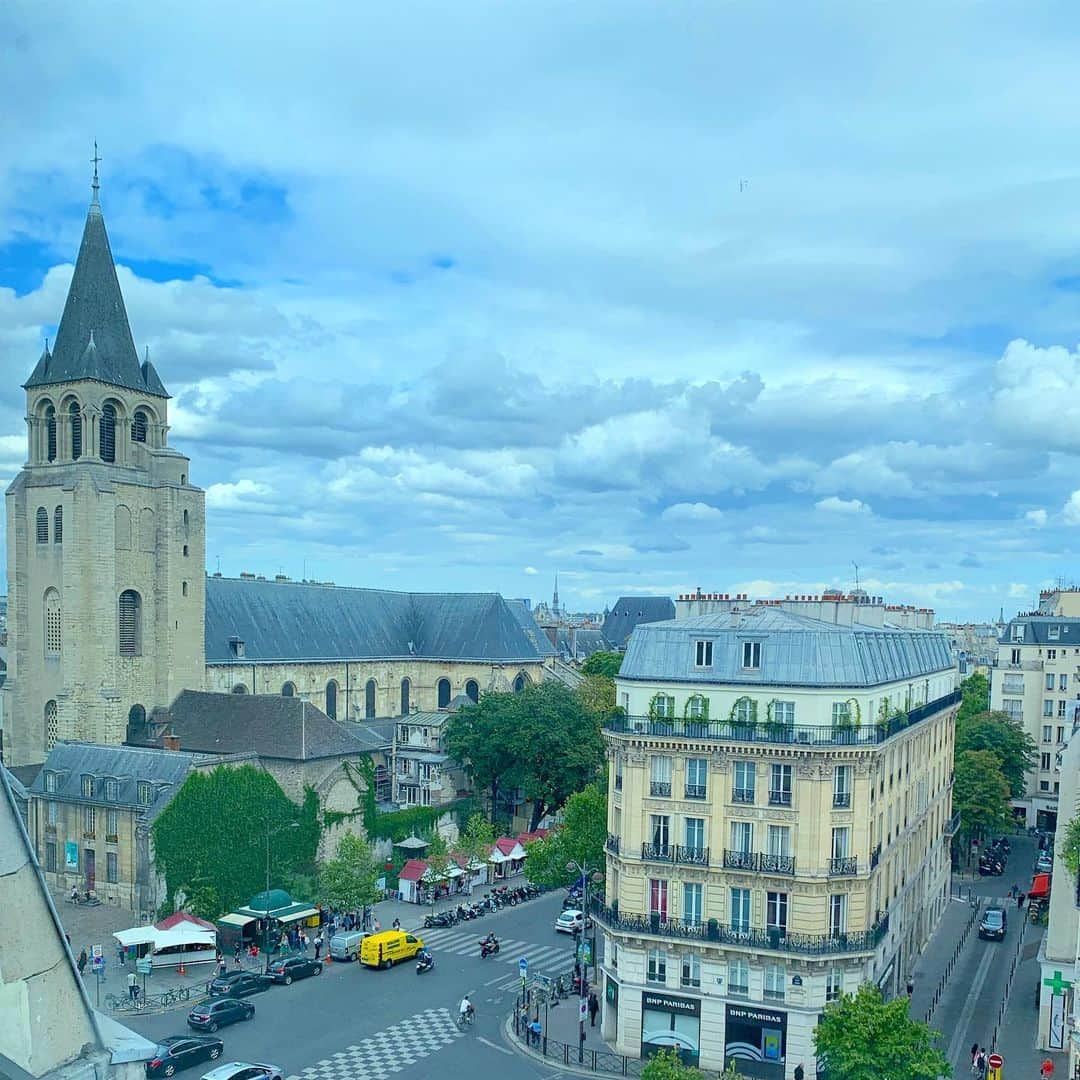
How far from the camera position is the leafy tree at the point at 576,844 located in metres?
50.2

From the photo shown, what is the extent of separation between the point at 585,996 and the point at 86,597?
130 feet

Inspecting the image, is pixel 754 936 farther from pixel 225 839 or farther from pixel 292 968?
pixel 225 839

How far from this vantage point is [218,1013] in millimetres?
39250

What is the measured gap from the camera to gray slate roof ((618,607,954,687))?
3700 cm

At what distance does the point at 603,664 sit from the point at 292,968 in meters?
71.2

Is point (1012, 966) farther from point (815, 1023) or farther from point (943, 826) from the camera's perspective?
point (815, 1023)

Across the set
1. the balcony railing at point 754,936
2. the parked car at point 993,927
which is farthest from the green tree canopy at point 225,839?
the parked car at point 993,927

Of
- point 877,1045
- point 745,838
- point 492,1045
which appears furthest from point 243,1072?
point 877,1045

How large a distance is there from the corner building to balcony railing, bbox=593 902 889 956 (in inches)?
1.8

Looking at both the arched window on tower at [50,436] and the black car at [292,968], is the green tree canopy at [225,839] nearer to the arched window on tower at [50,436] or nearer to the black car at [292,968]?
the black car at [292,968]

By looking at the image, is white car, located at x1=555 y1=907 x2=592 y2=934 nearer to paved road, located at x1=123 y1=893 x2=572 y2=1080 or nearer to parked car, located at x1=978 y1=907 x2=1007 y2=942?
paved road, located at x1=123 y1=893 x2=572 y2=1080

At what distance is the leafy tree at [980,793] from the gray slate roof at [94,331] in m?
57.2

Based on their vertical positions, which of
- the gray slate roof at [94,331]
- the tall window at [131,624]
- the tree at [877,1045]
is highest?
the gray slate roof at [94,331]

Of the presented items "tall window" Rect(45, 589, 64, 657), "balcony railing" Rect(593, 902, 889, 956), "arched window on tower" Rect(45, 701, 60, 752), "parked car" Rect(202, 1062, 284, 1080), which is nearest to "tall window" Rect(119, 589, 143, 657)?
"tall window" Rect(45, 589, 64, 657)
